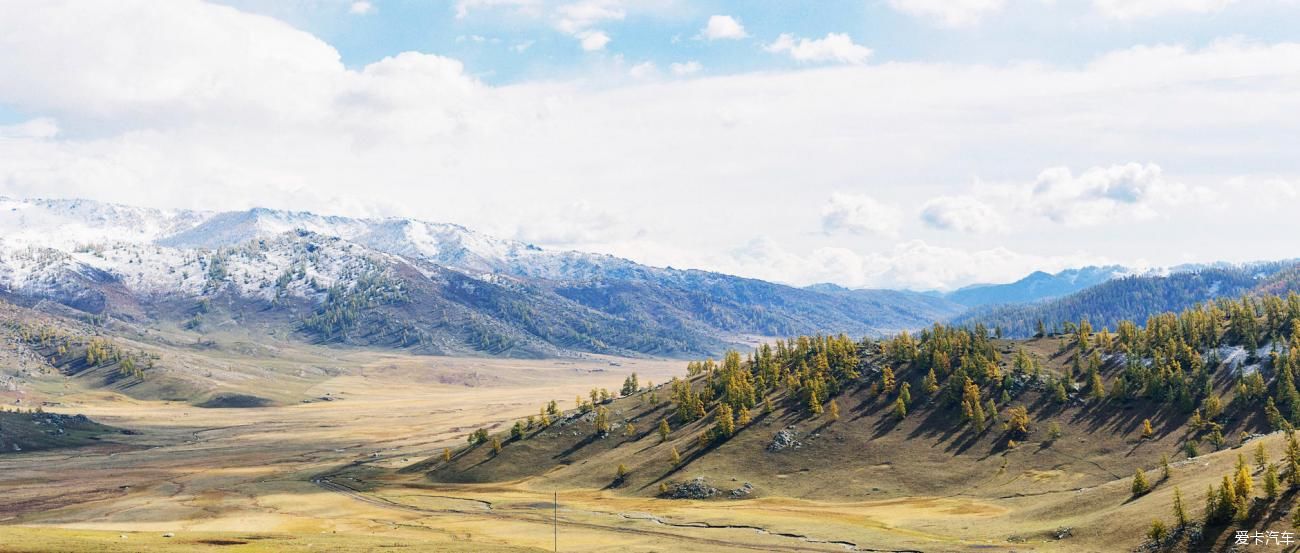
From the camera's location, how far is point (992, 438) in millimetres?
187000

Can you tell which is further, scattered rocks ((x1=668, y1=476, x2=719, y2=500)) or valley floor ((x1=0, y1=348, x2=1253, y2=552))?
scattered rocks ((x1=668, y1=476, x2=719, y2=500))

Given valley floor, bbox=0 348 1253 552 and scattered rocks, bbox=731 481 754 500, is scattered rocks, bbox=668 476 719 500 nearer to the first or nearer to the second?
scattered rocks, bbox=731 481 754 500

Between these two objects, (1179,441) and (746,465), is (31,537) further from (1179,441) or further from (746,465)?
(1179,441)

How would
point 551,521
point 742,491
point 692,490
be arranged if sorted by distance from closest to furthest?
1. point 551,521
2. point 742,491
3. point 692,490

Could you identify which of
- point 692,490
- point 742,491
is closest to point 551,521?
point 692,490

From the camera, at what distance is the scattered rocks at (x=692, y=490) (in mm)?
178750

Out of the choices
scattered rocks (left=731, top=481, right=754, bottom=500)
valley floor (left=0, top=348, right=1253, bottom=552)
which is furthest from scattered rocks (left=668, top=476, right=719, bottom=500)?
valley floor (left=0, top=348, right=1253, bottom=552)

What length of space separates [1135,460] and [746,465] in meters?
74.5

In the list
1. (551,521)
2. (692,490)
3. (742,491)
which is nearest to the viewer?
(551,521)

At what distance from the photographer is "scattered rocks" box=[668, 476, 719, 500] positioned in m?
179

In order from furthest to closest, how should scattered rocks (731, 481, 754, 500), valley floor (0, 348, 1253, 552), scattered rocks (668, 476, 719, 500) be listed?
scattered rocks (668, 476, 719, 500) < scattered rocks (731, 481, 754, 500) < valley floor (0, 348, 1253, 552)

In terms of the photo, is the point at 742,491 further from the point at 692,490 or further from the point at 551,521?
the point at 551,521

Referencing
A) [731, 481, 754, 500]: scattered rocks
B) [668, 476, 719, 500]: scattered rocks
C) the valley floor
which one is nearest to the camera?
the valley floor

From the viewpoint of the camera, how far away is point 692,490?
592 feet
